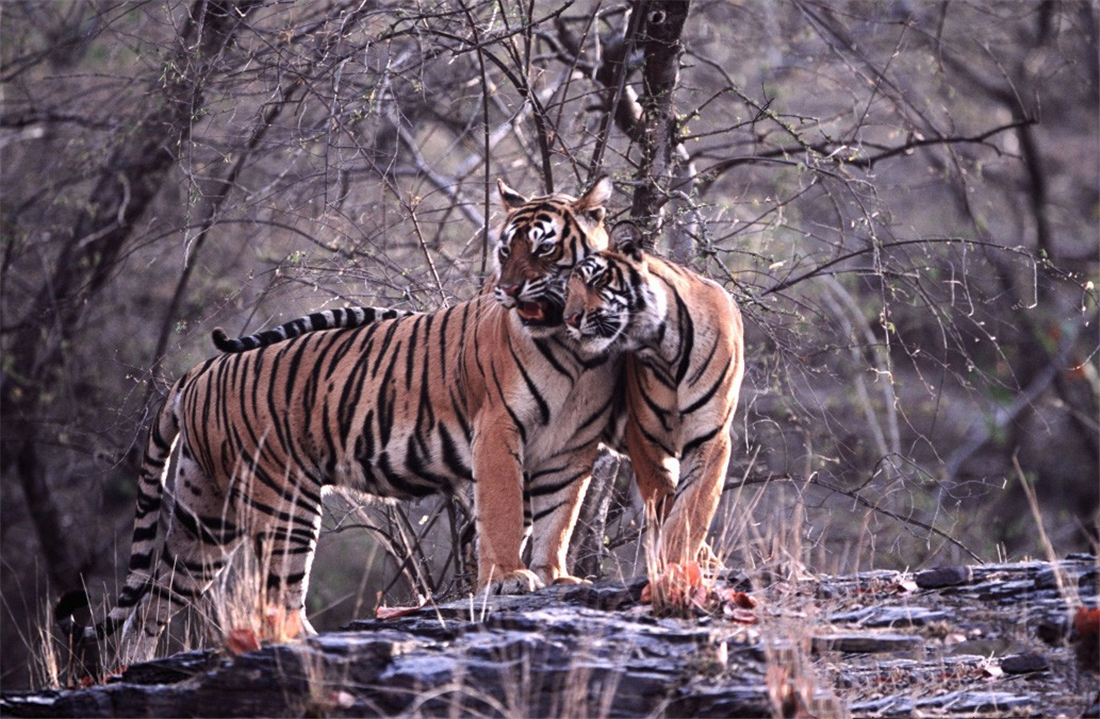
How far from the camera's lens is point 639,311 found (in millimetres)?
5734

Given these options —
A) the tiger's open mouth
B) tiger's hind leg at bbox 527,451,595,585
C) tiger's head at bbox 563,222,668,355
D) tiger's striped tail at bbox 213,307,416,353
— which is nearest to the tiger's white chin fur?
tiger's head at bbox 563,222,668,355

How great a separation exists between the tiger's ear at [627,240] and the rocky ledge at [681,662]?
53.0 inches

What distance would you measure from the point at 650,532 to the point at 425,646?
1.04 meters

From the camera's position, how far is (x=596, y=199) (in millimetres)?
5961

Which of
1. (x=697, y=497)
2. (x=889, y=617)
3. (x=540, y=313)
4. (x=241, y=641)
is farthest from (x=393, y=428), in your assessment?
(x=889, y=617)

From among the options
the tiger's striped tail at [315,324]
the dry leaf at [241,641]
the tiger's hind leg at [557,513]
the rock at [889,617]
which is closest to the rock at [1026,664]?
the rock at [889,617]

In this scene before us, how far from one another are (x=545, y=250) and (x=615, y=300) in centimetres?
38

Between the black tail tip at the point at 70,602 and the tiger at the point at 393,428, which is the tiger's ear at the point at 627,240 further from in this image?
the black tail tip at the point at 70,602

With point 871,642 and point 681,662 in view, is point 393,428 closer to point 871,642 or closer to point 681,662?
point 681,662

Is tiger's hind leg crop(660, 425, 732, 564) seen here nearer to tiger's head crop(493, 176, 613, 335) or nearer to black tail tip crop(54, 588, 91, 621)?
tiger's head crop(493, 176, 613, 335)

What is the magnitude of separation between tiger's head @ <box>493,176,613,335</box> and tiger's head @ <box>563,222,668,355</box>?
0.30ft

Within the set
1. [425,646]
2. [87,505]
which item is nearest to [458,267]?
[425,646]

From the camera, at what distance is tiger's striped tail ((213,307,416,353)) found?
6910mm

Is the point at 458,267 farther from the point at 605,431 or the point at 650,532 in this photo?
the point at 650,532
